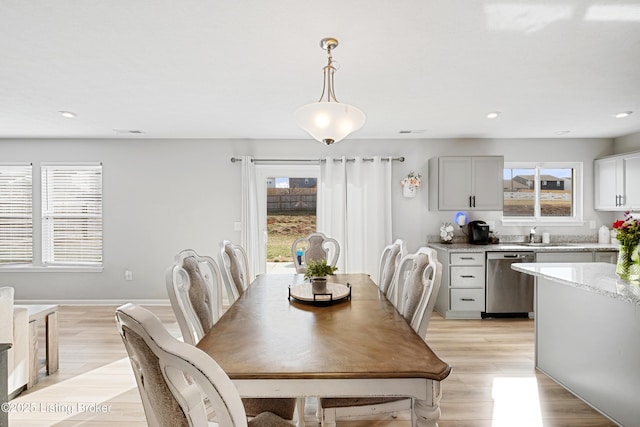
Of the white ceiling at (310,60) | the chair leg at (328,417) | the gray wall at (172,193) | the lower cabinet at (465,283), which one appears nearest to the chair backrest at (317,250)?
the white ceiling at (310,60)

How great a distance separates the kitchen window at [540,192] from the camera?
16.5 ft

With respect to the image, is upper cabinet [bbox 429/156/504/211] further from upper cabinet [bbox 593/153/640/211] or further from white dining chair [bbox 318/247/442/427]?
white dining chair [bbox 318/247/442/427]

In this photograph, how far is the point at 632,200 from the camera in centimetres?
429

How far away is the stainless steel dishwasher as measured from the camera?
4.28 meters

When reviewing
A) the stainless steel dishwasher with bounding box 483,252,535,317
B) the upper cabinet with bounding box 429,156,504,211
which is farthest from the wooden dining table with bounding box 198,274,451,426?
the upper cabinet with bounding box 429,156,504,211

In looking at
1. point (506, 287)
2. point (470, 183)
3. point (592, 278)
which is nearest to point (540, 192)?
point (470, 183)

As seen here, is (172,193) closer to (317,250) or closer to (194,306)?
(317,250)

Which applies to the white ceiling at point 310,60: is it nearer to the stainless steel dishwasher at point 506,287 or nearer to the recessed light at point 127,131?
the recessed light at point 127,131

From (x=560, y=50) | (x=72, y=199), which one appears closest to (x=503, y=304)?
(x=560, y=50)

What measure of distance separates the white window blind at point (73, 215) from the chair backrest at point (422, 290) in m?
4.62

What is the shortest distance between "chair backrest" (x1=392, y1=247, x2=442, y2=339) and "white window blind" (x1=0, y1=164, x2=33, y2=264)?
540 centimetres

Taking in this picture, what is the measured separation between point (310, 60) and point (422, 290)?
5.33 ft

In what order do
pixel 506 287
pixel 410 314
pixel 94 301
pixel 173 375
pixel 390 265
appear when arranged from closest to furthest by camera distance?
1. pixel 173 375
2. pixel 410 314
3. pixel 390 265
4. pixel 506 287
5. pixel 94 301

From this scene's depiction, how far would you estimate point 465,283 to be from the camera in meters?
4.33
